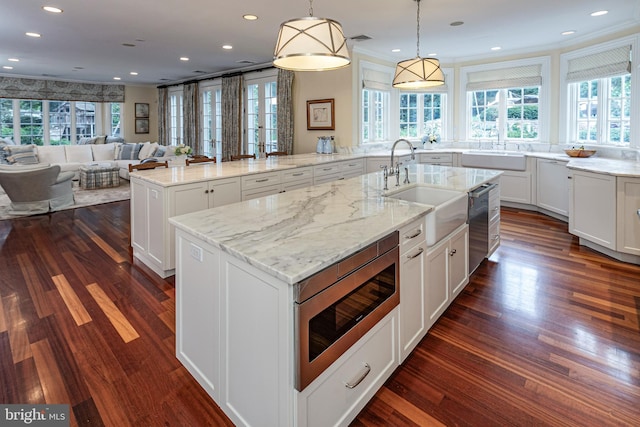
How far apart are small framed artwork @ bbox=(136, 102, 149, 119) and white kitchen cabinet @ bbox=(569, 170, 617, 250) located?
1110cm

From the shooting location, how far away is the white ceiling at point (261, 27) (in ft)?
13.1

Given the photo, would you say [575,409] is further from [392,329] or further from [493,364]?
[392,329]

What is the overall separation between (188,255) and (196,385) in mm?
721

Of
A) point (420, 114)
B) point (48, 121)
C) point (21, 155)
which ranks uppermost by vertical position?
point (48, 121)

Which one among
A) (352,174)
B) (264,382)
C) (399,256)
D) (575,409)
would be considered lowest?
(575,409)

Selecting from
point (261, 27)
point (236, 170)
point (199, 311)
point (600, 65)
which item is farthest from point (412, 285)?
point (600, 65)

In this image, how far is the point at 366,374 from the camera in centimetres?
175

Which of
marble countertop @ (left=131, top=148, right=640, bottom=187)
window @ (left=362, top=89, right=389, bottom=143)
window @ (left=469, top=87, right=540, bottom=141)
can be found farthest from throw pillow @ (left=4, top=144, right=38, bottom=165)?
window @ (left=469, top=87, right=540, bottom=141)

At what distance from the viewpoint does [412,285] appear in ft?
6.99

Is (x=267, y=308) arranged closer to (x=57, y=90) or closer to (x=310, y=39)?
(x=310, y=39)

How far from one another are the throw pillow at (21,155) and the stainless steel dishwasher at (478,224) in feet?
29.4

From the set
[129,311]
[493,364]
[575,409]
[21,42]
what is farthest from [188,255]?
[21,42]

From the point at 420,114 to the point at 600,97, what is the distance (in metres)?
2.85

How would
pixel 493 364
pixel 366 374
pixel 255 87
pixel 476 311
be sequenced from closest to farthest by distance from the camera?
pixel 366 374
pixel 493 364
pixel 476 311
pixel 255 87
